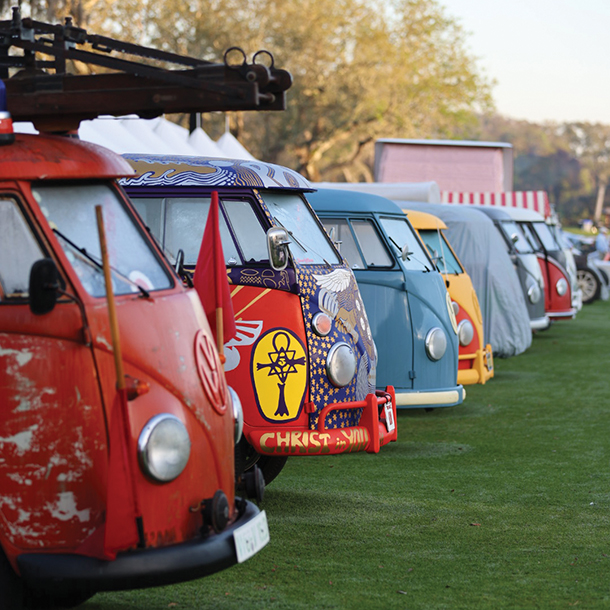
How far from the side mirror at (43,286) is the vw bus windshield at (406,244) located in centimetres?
566

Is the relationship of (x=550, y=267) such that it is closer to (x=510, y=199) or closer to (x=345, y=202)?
(x=510, y=199)

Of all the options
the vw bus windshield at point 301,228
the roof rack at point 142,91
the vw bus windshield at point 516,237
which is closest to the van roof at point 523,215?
the vw bus windshield at point 516,237

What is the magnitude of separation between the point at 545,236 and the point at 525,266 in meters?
2.39

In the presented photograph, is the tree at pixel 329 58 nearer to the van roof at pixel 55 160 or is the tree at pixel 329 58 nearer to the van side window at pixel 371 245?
the van side window at pixel 371 245

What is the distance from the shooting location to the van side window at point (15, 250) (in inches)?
168

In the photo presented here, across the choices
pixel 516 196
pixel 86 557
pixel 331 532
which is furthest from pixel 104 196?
pixel 516 196

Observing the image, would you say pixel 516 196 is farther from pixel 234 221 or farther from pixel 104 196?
pixel 104 196

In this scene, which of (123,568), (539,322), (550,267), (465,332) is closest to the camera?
(123,568)

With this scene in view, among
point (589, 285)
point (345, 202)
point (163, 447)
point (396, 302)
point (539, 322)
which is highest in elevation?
point (345, 202)

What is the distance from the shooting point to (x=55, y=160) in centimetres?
445

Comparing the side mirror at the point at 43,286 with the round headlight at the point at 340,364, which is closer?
the side mirror at the point at 43,286

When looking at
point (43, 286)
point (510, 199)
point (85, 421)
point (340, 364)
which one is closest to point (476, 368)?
point (340, 364)

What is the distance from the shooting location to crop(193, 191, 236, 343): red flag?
5.54 meters

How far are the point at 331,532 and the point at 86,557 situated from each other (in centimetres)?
262
